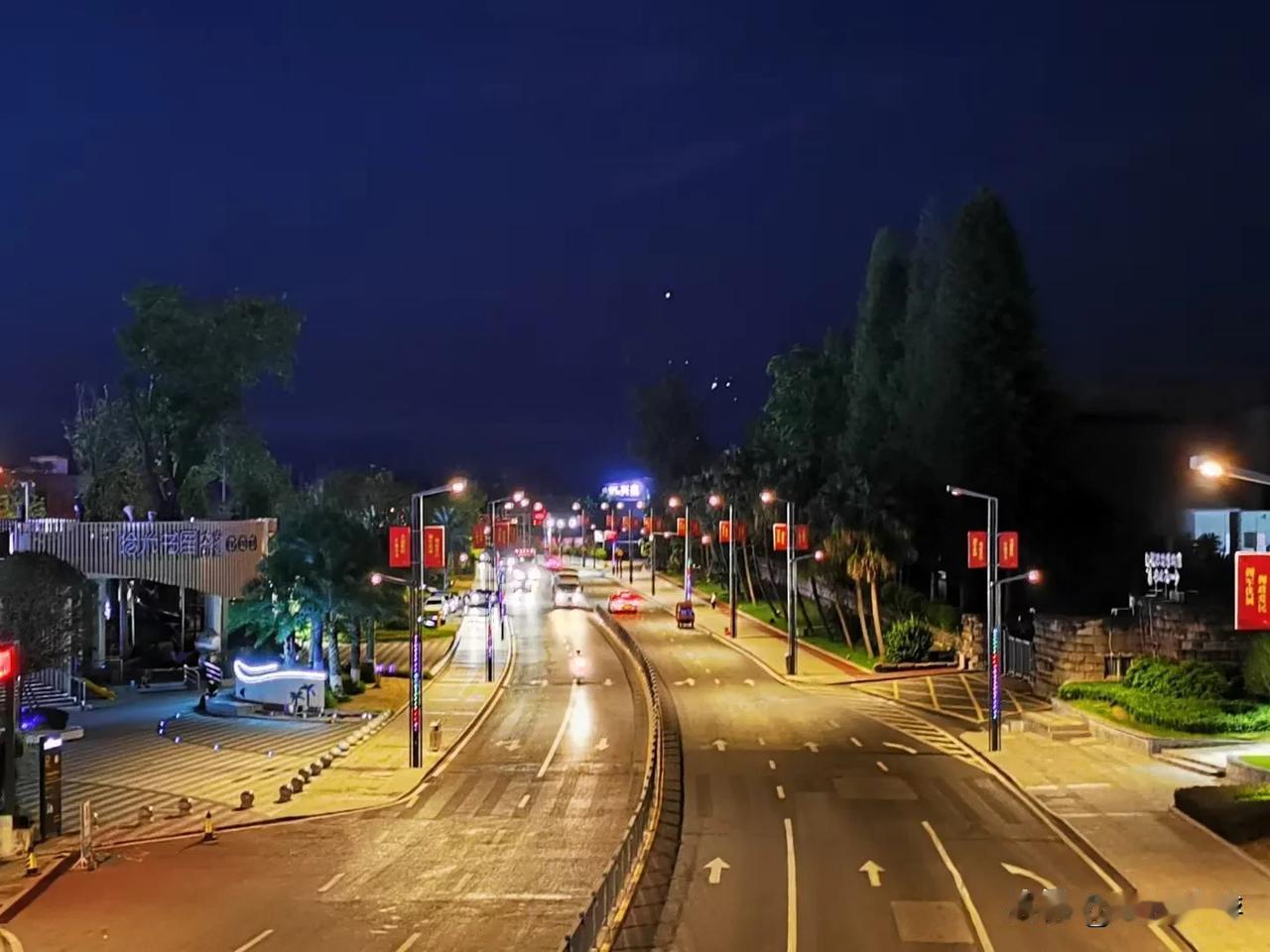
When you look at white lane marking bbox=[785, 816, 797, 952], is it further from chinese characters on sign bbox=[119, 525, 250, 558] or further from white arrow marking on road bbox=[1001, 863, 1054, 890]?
chinese characters on sign bbox=[119, 525, 250, 558]

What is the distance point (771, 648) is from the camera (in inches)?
2655

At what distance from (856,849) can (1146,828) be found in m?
6.94

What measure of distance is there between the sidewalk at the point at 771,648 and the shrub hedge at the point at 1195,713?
16.3 meters

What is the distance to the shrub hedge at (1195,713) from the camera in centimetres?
3669

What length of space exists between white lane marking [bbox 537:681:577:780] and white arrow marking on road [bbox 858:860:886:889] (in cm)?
1174

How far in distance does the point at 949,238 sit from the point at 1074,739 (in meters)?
40.6

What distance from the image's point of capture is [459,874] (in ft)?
76.4

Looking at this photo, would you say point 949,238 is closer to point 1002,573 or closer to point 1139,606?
point 1002,573

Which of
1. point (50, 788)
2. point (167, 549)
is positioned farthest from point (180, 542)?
point (50, 788)

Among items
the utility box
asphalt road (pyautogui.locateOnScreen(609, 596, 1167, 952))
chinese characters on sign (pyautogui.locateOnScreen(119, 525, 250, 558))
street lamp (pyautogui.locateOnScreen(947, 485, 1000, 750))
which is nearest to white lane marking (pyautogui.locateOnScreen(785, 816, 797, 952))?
asphalt road (pyautogui.locateOnScreen(609, 596, 1167, 952))

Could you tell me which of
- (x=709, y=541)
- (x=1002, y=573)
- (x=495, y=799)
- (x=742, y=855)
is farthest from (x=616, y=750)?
(x=709, y=541)

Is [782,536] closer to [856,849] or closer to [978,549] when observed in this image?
[978,549]

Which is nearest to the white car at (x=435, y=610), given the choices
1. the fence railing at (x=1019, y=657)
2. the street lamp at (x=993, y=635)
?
the fence railing at (x=1019, y=657)

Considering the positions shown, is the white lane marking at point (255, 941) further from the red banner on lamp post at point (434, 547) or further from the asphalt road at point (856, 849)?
the red banner on lamp post at point (434, 547)
